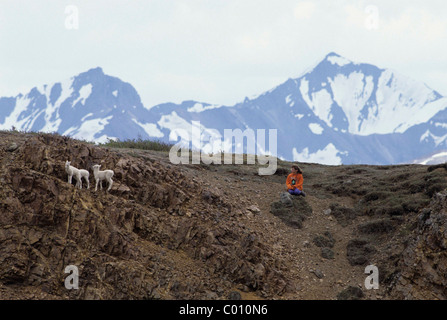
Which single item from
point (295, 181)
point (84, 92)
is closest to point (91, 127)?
point (84, 92)

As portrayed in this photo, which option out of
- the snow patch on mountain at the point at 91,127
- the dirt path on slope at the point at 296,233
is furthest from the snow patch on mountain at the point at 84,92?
the dirt path on slope at the point at 296,233

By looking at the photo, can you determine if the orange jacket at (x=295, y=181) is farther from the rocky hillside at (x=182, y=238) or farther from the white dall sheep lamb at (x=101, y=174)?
the white dall sheep lamb at (x=101, y=174)

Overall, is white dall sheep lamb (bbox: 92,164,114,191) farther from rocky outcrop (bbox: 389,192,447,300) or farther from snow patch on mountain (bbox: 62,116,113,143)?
snow patch on mountain (bbox: 62,116,113,143)

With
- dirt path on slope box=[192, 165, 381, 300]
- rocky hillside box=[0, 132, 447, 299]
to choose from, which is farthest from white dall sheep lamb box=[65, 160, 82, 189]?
dirt path on slope box=[192, 165, 381, 300]

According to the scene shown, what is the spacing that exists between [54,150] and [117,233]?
3736 mm

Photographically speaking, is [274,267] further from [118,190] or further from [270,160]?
[270,160]

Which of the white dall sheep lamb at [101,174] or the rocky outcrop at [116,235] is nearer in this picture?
the rocky outcrop at [116,235]

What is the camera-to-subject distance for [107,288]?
14.4m

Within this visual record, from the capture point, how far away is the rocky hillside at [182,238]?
47.7 ft

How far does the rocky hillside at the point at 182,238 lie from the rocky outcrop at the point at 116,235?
0.03m

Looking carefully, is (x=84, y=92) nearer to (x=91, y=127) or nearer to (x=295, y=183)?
(x=91, y=127)

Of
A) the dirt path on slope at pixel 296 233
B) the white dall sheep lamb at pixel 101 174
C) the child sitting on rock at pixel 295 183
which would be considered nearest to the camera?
the white dall sheep lamb at pixel 101 174

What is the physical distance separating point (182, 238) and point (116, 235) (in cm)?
225

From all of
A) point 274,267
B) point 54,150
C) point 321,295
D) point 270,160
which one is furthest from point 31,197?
point 270,160
